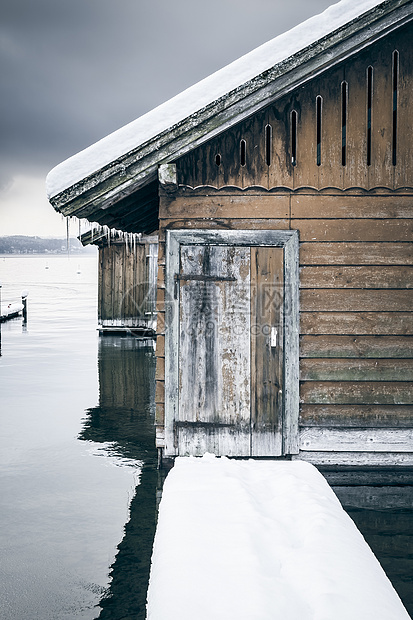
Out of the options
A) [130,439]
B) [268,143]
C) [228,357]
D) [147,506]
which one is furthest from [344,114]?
[130,439]

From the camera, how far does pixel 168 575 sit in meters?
3.22

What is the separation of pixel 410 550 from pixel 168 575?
2346mm

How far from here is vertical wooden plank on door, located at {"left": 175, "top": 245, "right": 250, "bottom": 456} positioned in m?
6.01

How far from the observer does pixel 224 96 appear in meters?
5.36

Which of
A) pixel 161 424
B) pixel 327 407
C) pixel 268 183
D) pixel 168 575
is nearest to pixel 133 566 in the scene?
pixel 168 575

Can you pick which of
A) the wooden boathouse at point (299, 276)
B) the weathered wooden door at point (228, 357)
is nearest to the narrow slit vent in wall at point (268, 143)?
the wooden boathouse at point (299, 276)

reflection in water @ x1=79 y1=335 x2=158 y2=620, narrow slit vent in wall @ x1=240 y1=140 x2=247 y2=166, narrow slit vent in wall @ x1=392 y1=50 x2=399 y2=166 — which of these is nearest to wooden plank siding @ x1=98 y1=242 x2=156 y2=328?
reflection in water @ x1=79 y1=335 x2=158 y2=620

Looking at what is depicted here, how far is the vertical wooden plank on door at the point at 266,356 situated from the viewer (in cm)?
597

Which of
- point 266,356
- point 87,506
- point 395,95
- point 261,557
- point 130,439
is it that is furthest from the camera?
point 130,439

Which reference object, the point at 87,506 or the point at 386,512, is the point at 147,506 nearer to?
the point at 87,506

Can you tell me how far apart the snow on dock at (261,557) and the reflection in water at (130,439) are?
564 mm

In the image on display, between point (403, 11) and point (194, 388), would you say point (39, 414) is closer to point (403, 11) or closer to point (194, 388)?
point (194, 388)

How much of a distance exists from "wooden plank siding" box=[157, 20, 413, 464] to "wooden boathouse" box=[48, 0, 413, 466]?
0.03ft

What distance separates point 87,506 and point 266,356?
2280 millimetres
